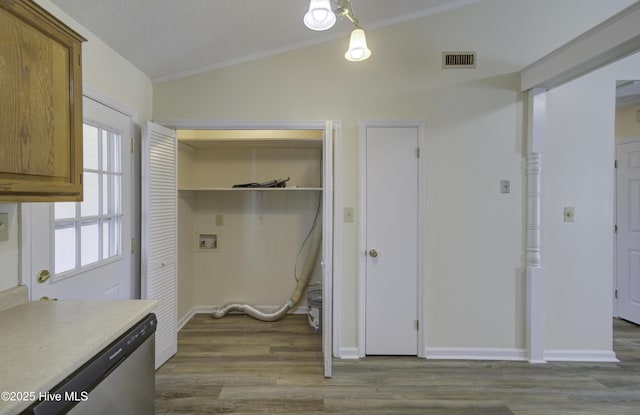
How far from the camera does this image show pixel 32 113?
1181mm

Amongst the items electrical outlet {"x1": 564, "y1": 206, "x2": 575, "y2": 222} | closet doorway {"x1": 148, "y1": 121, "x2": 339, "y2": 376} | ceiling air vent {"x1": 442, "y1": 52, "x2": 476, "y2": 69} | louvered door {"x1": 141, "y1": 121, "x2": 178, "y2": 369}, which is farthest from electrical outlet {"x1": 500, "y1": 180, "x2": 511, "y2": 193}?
louvered door {"x1": 141, "y1": 121, "x2": 178, "y2": 369}

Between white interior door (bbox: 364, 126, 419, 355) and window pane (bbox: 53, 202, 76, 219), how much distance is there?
6.65 ft

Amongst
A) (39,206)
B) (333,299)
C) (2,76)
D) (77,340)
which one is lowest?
(333,299)

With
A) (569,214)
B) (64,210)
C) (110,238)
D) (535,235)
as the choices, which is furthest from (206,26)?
(569,214)

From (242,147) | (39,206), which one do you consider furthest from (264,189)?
(39,206)

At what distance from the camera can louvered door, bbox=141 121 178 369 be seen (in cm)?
228

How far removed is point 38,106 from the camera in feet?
3.96

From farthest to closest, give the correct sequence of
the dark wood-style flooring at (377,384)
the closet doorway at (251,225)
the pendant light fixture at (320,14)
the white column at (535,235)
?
the closet doorway at (251,225)
the white column at (535,235)
the dark wood-style flooring at (377,384)
the pendant light fixture at (320,14)

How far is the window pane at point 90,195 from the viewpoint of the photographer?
6.02 ft

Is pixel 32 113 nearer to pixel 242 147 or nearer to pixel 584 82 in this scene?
pixel 242 147

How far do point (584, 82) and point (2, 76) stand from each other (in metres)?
3.72

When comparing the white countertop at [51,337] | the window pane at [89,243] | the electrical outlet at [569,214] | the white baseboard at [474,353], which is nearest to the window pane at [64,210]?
the window pane at [89,243]

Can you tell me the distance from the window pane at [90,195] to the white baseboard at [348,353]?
7.03 ft

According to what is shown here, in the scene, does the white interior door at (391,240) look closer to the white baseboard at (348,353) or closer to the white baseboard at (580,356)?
the white baseboard at (348,353)
